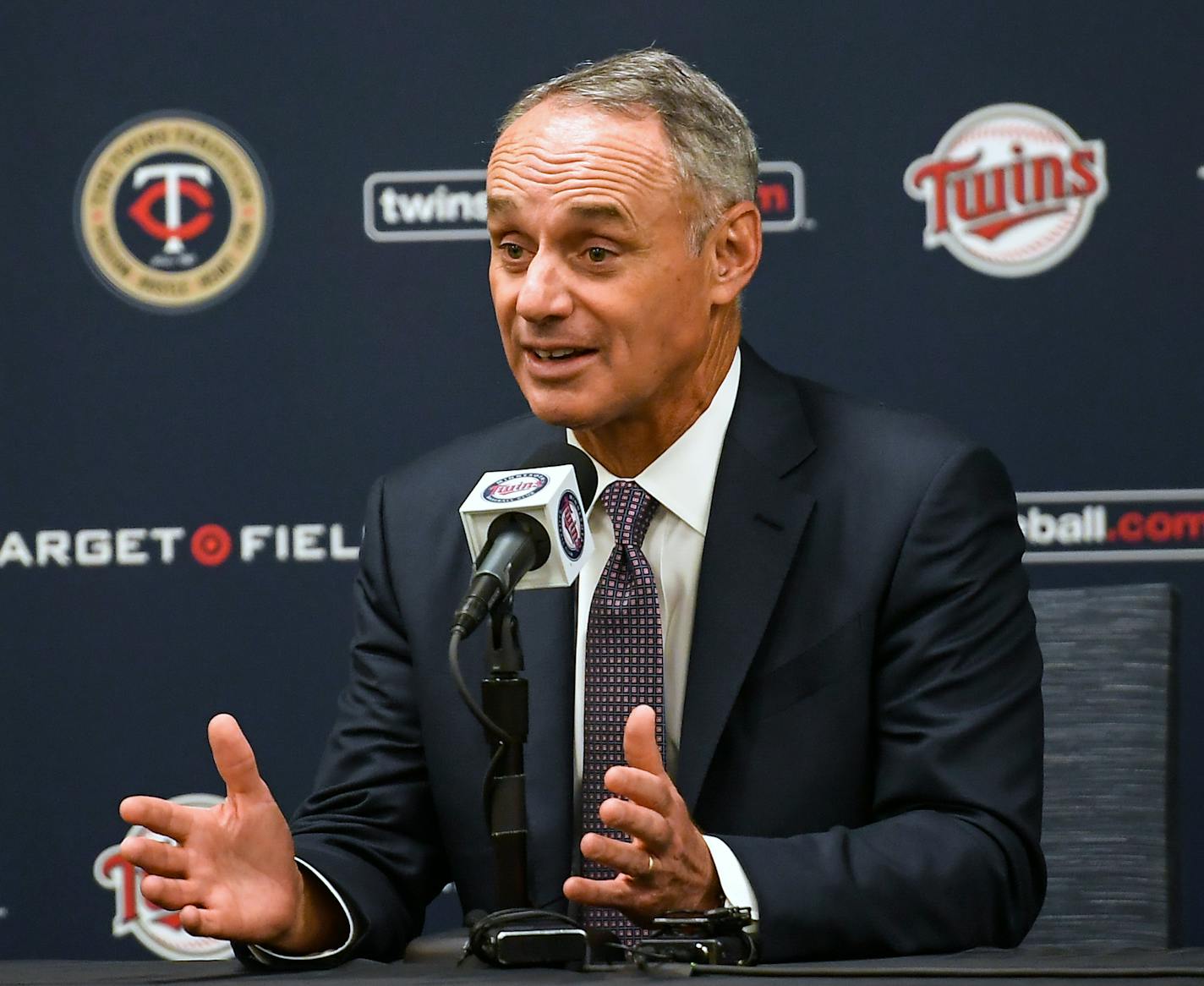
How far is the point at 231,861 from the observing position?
5.21 feet

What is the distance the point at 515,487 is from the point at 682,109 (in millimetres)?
663

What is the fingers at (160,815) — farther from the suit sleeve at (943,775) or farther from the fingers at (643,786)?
the suit sleeve at (943,775)

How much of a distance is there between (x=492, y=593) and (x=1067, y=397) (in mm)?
1749

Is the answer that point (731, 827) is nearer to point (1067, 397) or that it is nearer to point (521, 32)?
point (1067, 397)

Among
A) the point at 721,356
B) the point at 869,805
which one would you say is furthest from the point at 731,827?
the point at 721,356

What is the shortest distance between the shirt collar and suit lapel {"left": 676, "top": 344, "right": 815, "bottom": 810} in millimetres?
21

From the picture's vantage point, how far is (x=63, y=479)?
298 cm

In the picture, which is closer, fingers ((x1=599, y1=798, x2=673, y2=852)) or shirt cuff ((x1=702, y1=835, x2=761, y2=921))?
fingers ((x1=599, y1=798, x2=673, y2=852))

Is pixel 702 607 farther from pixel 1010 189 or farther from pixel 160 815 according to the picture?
pixel 1010 189

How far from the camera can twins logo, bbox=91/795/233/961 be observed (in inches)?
117

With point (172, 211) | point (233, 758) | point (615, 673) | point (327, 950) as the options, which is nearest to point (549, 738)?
point (615, 673)

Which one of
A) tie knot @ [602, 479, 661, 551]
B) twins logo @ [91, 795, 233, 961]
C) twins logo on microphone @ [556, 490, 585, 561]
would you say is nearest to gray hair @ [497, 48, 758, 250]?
tie knot @ [602, 479, 661, 551]

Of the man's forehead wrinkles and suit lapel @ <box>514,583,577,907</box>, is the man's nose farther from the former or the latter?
suit lapel @ <box>514,583,577,907</box>

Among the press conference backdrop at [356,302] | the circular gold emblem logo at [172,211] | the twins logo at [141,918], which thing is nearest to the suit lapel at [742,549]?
the press conference backdrop at [356,302]
